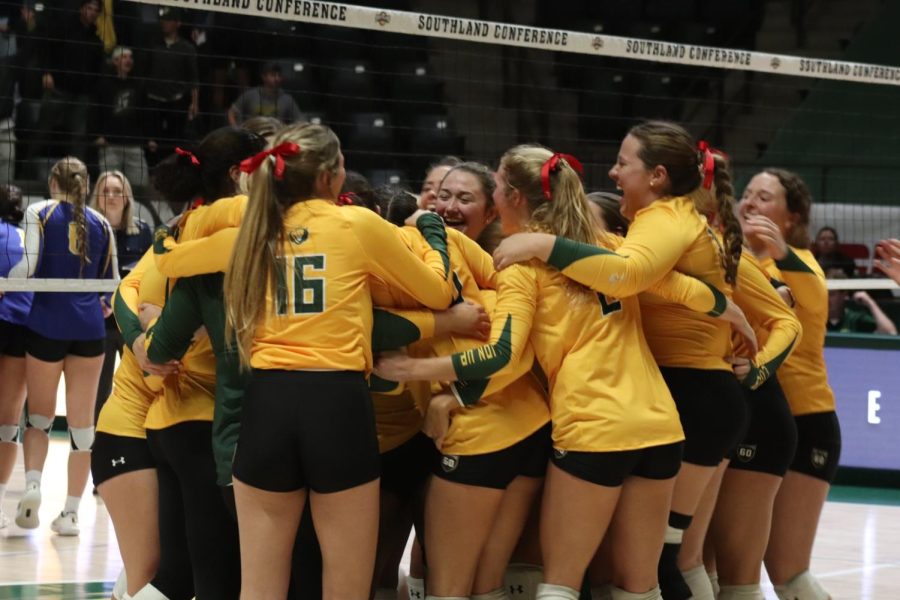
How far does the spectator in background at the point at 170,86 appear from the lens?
10.4 meters

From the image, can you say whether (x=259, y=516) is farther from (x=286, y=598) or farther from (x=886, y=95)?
(x=886, y=95)

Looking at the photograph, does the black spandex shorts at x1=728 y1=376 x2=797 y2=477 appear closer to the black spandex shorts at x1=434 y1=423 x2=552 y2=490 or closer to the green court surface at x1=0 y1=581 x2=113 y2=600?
the black spandex shorts at x1=434 y1=423 x2=552 y2=490

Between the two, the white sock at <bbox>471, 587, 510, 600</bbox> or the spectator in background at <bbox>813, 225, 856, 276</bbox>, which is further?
the spectator in background at <bbox>813, 225, 856, 276</bbox>

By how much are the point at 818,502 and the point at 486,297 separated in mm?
1700

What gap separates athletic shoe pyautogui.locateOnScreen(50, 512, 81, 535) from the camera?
7047 mm

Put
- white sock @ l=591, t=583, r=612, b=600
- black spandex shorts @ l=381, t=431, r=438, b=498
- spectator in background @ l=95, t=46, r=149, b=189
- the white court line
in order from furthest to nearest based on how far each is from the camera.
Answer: spectator in background @ l=95, t=46, r=149, b=189, the white court line, white sock @ l=591, t=583, r=612, b=600, black spandex shorts @ l=381, t=431, r=438, b=498

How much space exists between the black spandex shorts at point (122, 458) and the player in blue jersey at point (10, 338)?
3.28 meters

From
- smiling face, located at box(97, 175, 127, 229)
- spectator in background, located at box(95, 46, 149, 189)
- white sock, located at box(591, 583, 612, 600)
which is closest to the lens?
white sock, located at box(591, 583, 612, 600)

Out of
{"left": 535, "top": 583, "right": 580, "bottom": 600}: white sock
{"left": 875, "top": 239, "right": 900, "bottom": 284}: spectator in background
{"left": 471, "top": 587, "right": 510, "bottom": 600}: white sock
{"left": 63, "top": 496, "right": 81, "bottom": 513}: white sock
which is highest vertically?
{"left": 875, "top": 239, "right": 900, "bottom": 284}: spectator in background

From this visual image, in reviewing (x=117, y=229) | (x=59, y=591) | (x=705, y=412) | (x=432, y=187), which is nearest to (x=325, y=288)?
(x=432, y=187)

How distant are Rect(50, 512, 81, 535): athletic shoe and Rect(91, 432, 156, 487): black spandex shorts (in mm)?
3088

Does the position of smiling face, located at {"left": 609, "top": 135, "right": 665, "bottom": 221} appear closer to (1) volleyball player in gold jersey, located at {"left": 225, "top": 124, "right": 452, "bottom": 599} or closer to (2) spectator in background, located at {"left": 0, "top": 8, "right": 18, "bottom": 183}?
(1) volleyball player in gold jersey, located at {"left": 225, "top": 124, "right": 452, "bottom": 599}

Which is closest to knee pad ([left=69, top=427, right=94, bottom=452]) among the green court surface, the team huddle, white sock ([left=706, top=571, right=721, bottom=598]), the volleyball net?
the green court surface

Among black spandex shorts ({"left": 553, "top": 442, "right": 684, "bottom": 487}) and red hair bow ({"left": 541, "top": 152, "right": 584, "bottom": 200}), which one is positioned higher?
red hair bow ({"left": 541, "top": 152, "right": 584, "bottom": 200})
